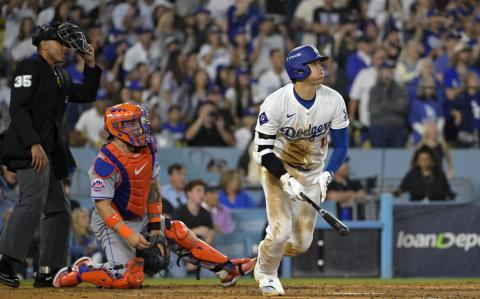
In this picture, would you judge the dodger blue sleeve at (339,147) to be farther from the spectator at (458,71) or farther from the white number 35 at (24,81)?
the spectator at (458,71)

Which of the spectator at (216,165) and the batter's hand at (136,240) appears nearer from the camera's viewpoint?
the batter's hand at (136,240)

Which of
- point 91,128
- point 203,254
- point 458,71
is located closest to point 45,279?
point 203,254

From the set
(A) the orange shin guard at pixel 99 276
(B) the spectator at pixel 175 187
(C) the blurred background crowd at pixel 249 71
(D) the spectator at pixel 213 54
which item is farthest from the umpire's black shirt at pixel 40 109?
(D) the spectator at pixel 213 54

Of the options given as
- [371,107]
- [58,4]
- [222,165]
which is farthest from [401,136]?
[58,4]

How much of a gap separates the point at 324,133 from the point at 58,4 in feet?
28.5

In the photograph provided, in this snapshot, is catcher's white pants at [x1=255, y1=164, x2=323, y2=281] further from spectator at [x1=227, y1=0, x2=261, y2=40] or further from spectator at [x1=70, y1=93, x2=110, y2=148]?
spectator at [x1=227, y1=0, x2=261, y2=40]

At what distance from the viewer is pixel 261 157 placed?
877cm

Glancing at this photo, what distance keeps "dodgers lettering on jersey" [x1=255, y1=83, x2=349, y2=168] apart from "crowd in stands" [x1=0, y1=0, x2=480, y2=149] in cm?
659

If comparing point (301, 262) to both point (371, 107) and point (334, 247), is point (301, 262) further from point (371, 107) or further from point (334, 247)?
point (371, 107)

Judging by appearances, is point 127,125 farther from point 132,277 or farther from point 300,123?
point 300,123

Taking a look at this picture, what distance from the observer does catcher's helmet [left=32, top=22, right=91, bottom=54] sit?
30.3 ft

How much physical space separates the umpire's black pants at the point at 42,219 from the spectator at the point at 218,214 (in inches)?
183

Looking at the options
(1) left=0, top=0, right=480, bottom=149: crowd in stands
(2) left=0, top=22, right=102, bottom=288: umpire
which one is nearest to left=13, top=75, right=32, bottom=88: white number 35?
(2) left=0, top=22, right=102, bottom=288: umpire

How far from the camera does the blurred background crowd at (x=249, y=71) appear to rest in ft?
49.6
